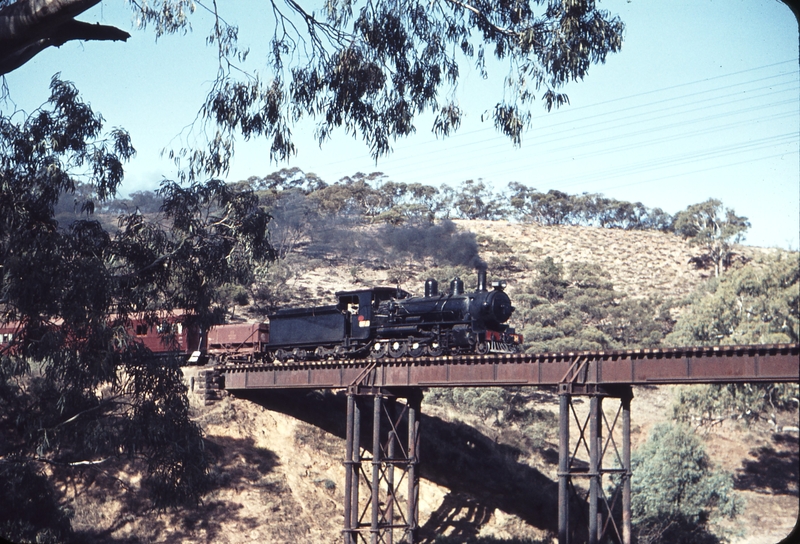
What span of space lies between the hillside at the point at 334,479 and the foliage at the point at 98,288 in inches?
173

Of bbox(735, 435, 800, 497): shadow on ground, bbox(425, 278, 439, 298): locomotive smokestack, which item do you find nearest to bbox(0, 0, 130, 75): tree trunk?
bbox(425, 278, 439, 298): locomotive smokestack

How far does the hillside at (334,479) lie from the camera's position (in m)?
28.0

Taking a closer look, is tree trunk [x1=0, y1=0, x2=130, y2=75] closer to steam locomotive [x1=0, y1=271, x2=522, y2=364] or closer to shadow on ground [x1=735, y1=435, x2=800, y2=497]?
steam locomotive [x1=0, y1=271, x2=522, y2=364]

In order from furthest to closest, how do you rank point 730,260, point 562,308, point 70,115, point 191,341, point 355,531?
point 730,260 → point 562,308 → point 191,341 → point 355,531 → point 70,115

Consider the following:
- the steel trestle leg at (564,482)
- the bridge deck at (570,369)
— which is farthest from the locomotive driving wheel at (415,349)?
the steel trestle leg at (564,482)

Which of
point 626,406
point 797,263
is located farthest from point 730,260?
point 626,406

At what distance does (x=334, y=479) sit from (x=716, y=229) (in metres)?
58.0

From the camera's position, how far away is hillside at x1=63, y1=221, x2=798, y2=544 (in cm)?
2803

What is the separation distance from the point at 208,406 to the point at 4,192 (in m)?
17.9

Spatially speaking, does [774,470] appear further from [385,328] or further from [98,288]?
[98,288]

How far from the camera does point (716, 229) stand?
257 feet

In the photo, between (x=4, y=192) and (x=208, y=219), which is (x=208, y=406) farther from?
(x=4, y=192)

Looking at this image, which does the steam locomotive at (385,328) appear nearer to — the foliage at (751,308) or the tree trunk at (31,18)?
the tree trunk at (31,18)

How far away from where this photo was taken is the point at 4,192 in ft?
60.7
